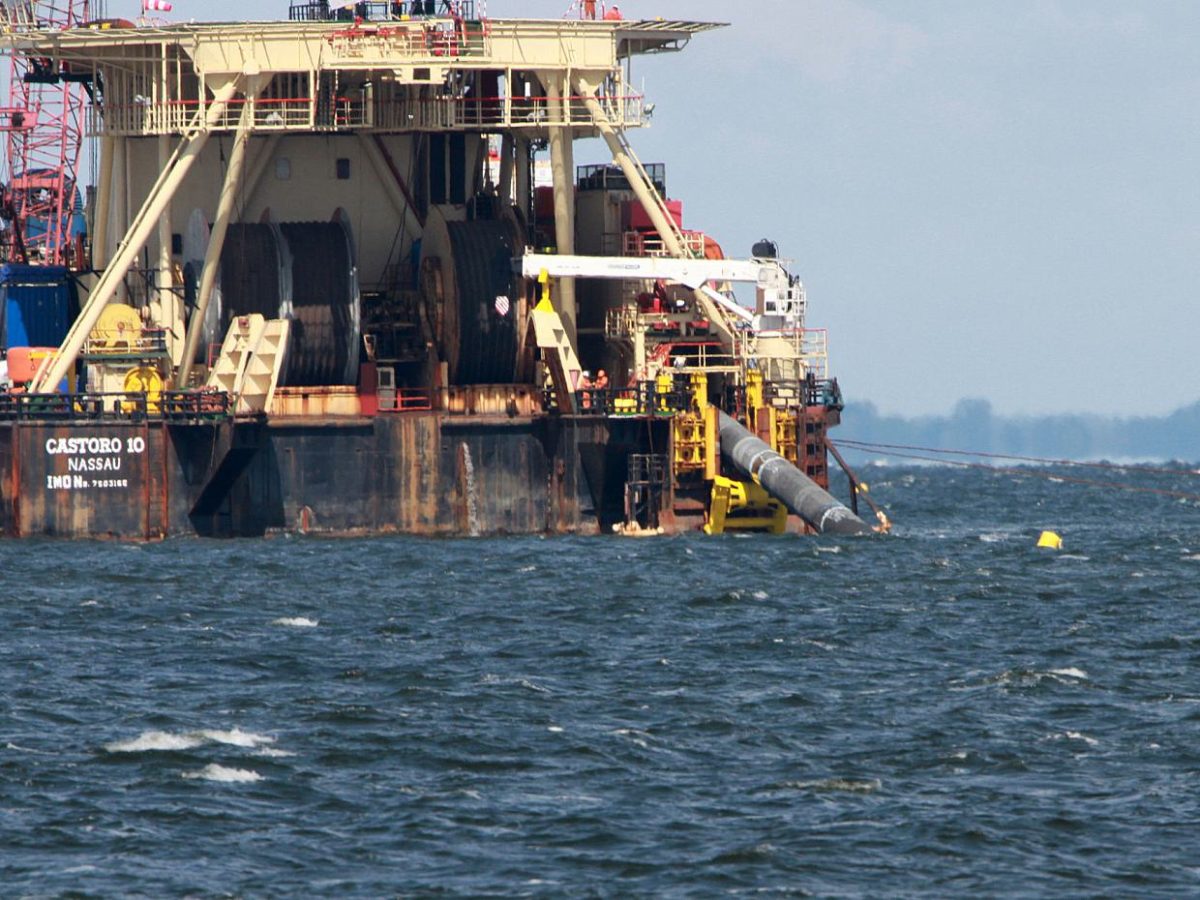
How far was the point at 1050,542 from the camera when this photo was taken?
6700 centimetres

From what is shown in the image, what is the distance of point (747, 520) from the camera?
207ft

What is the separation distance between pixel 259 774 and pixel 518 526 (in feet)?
106

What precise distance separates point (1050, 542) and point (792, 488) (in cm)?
1039

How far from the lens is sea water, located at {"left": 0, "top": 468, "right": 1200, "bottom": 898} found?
26266mm

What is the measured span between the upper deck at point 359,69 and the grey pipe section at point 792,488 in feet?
31.1

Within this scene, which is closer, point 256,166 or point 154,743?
point 154,743

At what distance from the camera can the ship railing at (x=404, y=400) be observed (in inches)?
2468

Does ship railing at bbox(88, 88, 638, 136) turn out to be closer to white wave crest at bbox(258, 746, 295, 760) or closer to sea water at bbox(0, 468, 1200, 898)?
sea water at bbox(0, 468, 1200, 898)

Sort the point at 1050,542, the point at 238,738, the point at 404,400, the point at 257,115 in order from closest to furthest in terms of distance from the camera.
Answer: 1. the point at 238,738
2. the point at 404,400
3. the point at 257,115
4. the point at 1050,542

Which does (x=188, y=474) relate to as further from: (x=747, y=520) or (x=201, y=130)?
(x=747, y=520)

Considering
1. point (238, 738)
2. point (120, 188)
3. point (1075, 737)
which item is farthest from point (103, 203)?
point (1075, 737)

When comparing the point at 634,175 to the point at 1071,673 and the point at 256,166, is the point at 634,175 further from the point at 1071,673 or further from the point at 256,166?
the point at 1071,673

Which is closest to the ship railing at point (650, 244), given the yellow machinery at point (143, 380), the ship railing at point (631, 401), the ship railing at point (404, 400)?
the ship railing at point (631, 401)

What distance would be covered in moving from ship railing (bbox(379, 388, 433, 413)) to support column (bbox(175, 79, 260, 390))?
510cm
